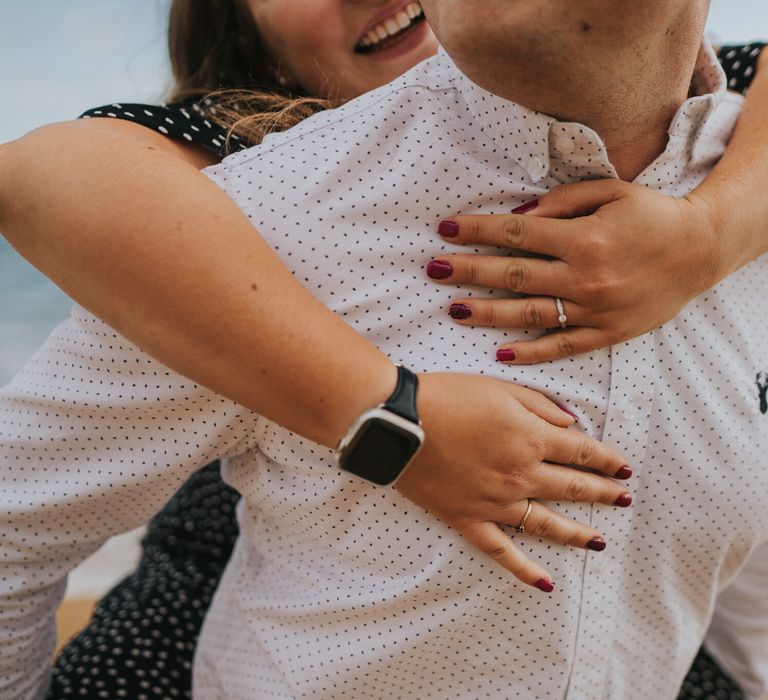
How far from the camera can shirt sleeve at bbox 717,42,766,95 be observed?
3.93 ft

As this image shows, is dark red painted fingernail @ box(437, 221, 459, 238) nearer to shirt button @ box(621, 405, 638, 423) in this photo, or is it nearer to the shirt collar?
the shirt collar

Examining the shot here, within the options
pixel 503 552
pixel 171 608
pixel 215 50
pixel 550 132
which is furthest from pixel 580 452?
pixel 215 50

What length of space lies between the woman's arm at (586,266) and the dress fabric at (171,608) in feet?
1.31

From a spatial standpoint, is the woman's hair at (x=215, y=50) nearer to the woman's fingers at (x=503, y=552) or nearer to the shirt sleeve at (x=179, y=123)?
the shirt sleeve at (x=179, y=123)

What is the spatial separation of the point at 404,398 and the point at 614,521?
1.07 feet

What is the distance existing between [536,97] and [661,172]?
0.80 feet

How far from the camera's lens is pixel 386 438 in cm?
75

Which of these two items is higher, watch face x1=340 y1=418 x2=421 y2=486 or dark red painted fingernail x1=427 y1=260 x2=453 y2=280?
dark red painted fingernail x1=427 y1=260 x2=453 y2=280

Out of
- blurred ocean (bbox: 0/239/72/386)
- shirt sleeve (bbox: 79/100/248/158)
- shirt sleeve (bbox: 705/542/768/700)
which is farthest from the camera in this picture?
blurred ocean (bbox: 0/239/72/386)

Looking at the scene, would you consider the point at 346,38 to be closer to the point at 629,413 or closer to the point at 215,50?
the point at 215,50

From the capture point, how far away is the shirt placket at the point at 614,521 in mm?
870

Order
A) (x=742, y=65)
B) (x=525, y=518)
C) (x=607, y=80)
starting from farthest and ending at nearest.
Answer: (x=742, y=65) < (x=525, y=518) < (x=607, y=80)

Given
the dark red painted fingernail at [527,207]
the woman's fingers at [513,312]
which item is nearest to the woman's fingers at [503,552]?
the woman's fingers at [513,312]

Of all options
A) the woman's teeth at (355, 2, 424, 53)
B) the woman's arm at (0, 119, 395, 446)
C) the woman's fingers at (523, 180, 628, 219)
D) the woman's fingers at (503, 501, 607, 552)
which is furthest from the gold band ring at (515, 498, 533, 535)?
the woman's teeth at (355, 2, 424, 53)
